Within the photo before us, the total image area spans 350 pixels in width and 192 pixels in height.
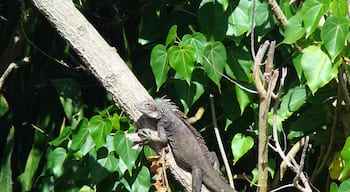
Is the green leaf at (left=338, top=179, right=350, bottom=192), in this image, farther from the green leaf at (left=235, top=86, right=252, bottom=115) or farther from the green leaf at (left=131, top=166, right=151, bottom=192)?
the green leaf at (left=131, top=166, right=151, bottom=192)

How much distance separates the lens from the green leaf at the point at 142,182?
3439mm

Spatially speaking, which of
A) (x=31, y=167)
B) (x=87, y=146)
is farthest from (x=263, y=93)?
(x=31, y=167)

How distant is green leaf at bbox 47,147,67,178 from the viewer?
3.65m

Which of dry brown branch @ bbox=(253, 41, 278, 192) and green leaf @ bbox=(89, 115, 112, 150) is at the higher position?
dry brown branch @ bbox=(253, 41, 278, 192)

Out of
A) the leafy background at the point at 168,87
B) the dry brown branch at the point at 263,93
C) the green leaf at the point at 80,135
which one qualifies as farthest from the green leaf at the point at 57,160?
the dry brown branch at the point at 263,93

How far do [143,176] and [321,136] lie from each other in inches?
35.0

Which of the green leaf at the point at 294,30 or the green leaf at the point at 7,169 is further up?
the green leaf at the point at 294,30

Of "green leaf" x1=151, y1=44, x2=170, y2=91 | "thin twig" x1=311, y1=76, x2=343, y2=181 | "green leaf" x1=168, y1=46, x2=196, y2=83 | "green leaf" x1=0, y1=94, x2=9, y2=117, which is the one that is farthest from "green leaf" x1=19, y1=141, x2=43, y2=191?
"thin twig" x1=311, y1=76, x2=343, y2=181

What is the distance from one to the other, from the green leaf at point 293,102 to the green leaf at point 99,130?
79 centimetres

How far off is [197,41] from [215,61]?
122 mm

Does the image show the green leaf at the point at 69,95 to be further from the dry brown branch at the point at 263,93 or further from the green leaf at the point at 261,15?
the dry brown branch at the point at 263,93

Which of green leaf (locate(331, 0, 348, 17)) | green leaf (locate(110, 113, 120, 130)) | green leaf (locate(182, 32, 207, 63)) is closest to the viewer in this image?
green leaf (locate(331, 0, 348, 17))

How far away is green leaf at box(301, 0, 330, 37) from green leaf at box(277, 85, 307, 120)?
46 centimetres

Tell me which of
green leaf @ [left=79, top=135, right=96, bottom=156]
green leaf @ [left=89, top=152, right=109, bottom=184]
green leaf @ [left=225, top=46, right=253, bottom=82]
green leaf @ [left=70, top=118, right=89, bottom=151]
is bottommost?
green leaf @ [left=89, top=152, right=109, bottom=184]
